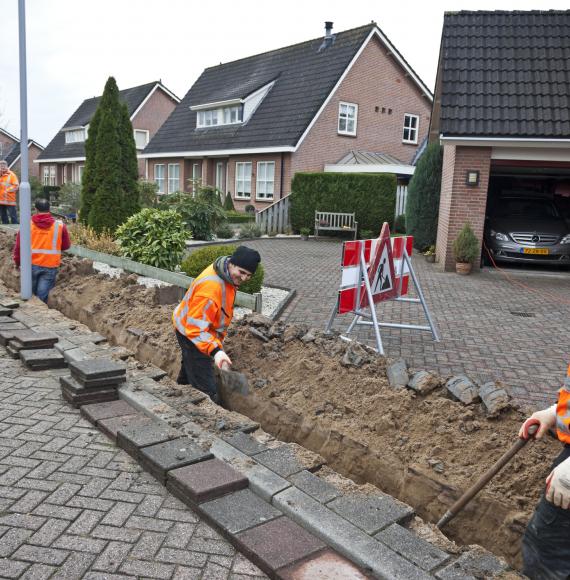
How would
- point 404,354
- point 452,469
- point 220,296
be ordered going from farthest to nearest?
point 404,354 < point 220,296 < point 452,469

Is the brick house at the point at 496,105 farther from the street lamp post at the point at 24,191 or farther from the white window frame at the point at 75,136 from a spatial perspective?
the white window frame at the point at 75,136

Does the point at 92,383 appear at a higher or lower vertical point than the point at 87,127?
lower

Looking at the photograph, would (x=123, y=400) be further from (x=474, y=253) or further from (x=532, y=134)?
(x=532, y=134)

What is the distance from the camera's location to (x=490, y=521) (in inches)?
129

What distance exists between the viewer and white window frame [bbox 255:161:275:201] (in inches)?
989

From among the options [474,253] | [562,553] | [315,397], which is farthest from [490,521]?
[474,253]

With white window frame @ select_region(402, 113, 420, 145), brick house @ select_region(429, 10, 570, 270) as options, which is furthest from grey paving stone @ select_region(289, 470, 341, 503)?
white window frame @ select_region(402, 113, 420, 145)

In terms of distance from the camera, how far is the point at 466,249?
13383 millimetres

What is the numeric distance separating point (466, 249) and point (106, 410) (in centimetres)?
1056

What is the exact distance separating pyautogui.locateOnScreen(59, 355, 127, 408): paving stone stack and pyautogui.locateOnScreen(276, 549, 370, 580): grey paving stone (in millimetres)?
2621

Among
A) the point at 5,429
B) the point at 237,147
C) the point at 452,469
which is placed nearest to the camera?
the point at 452,469

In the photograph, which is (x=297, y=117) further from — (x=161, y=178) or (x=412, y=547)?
(x=412, y=547)

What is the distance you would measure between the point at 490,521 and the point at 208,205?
15.7 meters

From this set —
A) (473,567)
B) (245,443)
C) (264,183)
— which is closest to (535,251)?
(245,443)
